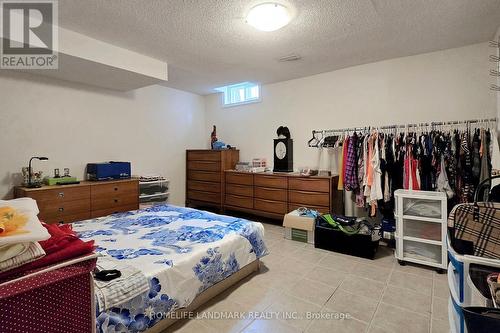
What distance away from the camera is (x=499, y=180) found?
2.18m

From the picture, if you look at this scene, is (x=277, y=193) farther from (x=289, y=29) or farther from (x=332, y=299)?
(x=289, y=29)

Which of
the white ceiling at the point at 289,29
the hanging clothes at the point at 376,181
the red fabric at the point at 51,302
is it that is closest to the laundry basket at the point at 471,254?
the red fabric at the point at 51,302

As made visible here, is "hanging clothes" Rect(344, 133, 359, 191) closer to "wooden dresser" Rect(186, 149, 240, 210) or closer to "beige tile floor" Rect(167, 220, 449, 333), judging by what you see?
"beige tile floor" Rect(167, 220, 449, 333)

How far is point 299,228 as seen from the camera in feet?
11.3

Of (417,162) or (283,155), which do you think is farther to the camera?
→ (283,155)

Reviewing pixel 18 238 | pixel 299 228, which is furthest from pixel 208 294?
pixel 299 228

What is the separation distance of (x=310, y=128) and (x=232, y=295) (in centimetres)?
297

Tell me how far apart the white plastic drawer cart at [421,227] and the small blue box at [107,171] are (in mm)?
3632

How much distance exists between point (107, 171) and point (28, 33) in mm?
1769

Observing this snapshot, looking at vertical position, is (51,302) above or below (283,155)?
below

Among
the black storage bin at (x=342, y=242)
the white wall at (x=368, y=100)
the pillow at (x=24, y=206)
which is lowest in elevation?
the black storage bin at (x=342, y=242)

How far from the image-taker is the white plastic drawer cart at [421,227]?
2545 millimetres

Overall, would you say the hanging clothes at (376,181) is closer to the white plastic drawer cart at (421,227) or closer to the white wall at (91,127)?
the white plastic drawer cart at (421,227)

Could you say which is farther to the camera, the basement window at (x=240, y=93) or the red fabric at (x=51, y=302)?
the basement window at (x=240, y=93)
